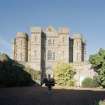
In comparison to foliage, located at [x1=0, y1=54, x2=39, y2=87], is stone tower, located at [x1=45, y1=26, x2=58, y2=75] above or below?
above

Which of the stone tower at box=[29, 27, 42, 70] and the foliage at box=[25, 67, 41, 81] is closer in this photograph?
the foliage at box=[25, 67, 41, 81]

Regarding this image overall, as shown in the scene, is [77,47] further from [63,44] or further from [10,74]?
[10,74]

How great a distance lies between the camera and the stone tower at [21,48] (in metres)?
72.5

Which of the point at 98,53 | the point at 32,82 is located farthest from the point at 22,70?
the point at 98,53

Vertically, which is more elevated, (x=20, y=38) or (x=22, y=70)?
(x=20, y=38)

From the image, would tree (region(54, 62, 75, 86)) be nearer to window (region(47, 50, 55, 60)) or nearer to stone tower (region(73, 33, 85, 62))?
window (region(47, 50, 55, 60))

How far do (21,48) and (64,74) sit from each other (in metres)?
18.3

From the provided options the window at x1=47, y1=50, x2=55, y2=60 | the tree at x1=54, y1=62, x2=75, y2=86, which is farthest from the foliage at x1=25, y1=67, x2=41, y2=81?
the window at x1=47, y1=50, x2=55, y2=60

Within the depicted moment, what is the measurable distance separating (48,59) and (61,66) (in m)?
14.0

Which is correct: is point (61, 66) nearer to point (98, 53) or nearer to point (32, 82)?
point (32, 82)

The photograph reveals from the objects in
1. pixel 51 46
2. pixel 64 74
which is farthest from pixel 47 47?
pixel 64 74

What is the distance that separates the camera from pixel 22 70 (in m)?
47.4

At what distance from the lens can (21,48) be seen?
7256cm

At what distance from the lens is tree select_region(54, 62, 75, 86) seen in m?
55.8
